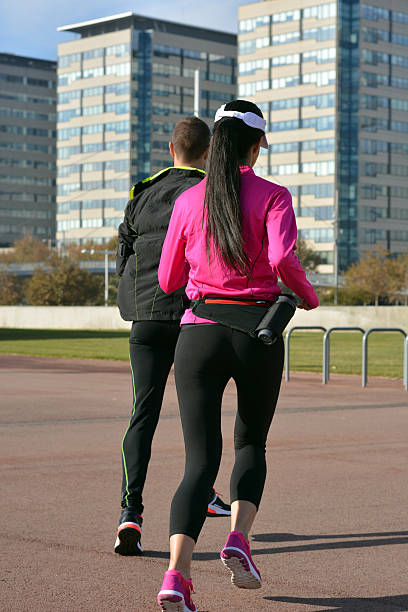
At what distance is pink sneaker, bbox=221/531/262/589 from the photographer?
3.95 meters

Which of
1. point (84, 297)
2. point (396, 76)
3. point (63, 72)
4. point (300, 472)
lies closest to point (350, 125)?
point (396, 76)

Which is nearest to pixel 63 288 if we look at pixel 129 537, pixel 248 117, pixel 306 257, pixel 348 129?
pixel 306 257

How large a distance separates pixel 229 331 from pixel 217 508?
2.10 m

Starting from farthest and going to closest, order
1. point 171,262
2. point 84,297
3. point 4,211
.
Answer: point 4,211
point 84,297
point 171,262

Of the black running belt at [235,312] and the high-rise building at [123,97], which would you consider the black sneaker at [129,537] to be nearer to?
the black running belt at [235,312]

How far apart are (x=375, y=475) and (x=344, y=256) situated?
112499 millimetres

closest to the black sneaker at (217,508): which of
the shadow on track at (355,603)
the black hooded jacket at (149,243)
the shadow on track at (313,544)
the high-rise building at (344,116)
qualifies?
the shadow on track at (313,544)

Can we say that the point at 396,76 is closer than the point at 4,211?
Yes

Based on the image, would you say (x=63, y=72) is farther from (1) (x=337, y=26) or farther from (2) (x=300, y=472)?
(2) (x=300, y=472)

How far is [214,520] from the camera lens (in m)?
5.98

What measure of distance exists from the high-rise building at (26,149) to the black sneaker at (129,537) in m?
159

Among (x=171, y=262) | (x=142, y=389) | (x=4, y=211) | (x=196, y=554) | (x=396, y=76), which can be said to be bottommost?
(x=196, y=554)

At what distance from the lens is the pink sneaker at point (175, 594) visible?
3.67m

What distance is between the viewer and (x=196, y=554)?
16.6 ft
